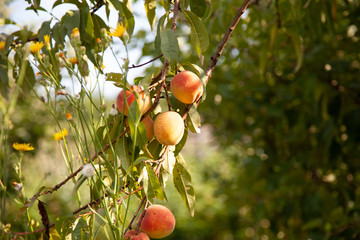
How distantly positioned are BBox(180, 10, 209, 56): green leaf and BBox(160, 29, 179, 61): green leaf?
0.26ft

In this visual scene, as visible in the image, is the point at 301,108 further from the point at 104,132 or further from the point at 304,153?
the point at 104,132

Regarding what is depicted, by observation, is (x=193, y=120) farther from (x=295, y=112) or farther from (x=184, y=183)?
(x=295, y=112)

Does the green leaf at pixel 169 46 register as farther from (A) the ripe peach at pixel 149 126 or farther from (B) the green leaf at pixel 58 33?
(B) the green leaf at pixel 58 33

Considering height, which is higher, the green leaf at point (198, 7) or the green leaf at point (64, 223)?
the green leaf at point (198, 7)

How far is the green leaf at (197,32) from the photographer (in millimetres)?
621

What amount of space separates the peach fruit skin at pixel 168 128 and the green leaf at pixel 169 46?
0.27 ft

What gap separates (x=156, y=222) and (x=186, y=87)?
20 cm

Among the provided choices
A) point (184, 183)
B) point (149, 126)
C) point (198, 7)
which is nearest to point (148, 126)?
point (149, 126)

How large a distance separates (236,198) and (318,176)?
38 cm

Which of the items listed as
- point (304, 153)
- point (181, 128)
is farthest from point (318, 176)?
point (181, 128)

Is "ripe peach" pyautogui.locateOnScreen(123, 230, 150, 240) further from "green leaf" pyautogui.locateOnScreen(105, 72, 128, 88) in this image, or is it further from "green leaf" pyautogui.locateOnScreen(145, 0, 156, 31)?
"green leaf" pyautogui.locateOnScreen(145, 0, 156, 31)

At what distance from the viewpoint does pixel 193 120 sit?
0.60m

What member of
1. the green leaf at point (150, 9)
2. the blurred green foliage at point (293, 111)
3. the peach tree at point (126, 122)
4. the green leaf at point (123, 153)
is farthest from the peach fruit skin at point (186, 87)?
the blurred green foliage at point (293, 111)

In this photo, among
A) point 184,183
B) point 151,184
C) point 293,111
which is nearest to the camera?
point 151,184
